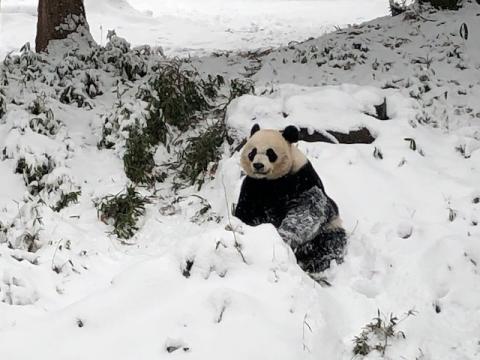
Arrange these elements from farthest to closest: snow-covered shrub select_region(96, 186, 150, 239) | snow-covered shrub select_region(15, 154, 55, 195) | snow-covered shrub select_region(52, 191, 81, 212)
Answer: snow-covered shrub select_region(15, 154, 55, 195) < snow-covered shrub select_region(52, 191, 81, 212) < snow-covered shrub select_region(96, 186, 150, 239)

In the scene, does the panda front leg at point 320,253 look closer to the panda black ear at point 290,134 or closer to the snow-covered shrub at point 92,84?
the panda black ear at point 290,134

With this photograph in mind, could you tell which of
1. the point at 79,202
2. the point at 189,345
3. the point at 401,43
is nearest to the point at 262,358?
the point at 189,345

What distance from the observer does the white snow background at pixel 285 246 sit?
3291 mm

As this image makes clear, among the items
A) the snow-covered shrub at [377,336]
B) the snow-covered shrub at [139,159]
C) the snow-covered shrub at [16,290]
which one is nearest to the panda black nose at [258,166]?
the snow-covered shrub at [377,336]

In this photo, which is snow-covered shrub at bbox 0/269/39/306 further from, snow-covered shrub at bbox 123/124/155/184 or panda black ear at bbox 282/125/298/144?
snow-covered shrub at bbox 123/124/155/184

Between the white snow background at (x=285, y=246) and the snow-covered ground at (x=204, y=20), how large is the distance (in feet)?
16.6

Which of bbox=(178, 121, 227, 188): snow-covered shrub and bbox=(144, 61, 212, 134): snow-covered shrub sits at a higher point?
bbox=(144, 61, 212, 134): snow-covered shrub

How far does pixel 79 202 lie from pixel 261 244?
2.71 m

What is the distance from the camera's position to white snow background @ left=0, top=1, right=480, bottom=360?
3.29m

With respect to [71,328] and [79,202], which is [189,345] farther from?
[79,202]

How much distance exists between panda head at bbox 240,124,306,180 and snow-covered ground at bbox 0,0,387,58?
7942 millimetres

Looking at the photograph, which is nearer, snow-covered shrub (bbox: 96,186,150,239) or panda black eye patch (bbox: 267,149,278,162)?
panda black eye patch (bbox: 267,149,278,162)

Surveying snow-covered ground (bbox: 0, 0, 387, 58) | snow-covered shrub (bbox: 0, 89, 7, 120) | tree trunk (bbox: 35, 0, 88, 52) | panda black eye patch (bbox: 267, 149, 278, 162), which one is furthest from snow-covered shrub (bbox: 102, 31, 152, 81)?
panda black eye patch (bbox: 267, 149, 278, 162)

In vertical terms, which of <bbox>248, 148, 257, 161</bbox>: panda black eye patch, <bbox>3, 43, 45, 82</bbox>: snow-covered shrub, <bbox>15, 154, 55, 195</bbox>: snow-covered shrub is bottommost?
<bbox>15, 154, 55, 195</bbox>: snow-covered shrub
